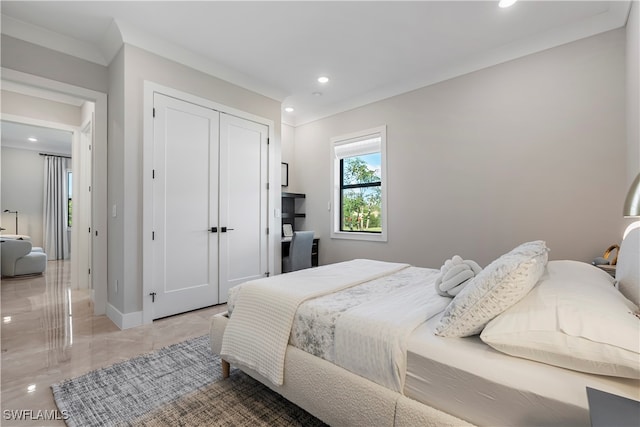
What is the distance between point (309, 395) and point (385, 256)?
273 centimetres

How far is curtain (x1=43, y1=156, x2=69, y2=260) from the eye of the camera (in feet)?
22.6

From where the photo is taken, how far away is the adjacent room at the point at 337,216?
3.60 feet

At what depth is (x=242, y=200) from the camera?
3.69 metres

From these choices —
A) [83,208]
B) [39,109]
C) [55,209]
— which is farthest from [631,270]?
[55,209]

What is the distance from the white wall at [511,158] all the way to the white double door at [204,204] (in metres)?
1.64

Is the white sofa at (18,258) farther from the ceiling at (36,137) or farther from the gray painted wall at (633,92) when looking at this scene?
the gray painted wall at (633,92)

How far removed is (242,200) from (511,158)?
10.1ft

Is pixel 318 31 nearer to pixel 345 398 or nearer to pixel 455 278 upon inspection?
pixel 455 278

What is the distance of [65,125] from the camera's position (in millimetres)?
3992

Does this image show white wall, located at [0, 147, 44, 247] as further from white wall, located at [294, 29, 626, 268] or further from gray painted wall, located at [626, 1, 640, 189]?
gray painted wall, located at [626, 1, 640, 189]

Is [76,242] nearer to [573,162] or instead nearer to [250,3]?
[250,3]

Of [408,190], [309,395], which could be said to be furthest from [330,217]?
[309,395]

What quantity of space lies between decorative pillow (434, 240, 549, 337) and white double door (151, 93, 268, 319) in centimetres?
276

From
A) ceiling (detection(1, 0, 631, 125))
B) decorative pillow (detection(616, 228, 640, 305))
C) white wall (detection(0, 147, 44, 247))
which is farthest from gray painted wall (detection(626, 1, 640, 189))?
white wall (detection(0, 147, 44, 247))
